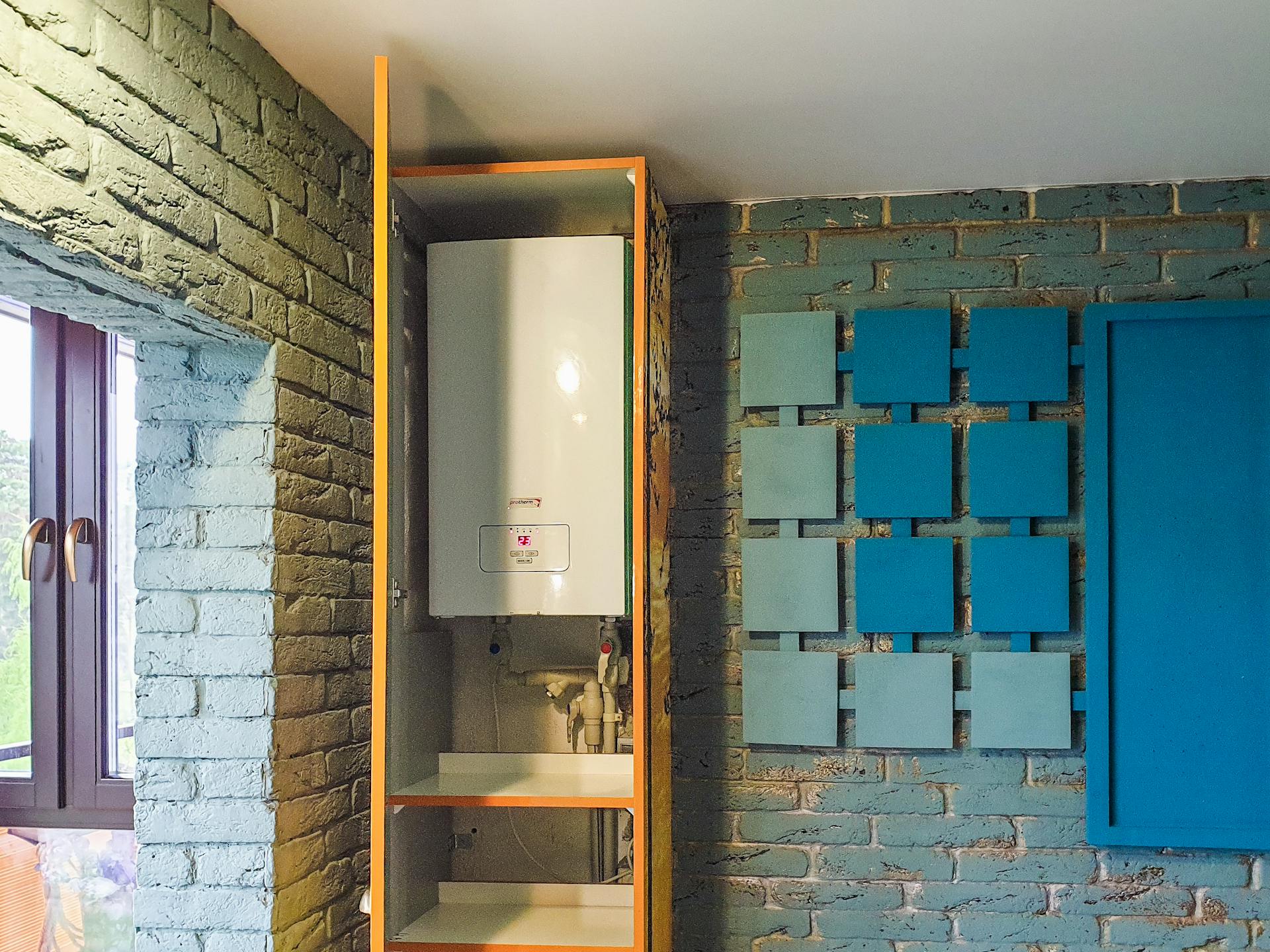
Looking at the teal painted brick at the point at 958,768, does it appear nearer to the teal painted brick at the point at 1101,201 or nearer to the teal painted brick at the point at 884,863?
the teal painted brick at the point at 884,863

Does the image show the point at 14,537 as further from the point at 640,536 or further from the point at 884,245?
the point at 884,245

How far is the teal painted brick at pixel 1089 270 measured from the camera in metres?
2.86

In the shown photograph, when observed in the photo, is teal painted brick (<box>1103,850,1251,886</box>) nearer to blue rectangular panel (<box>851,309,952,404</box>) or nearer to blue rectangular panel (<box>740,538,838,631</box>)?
blue rectangular panel (<box>740,538,838,631</box>)

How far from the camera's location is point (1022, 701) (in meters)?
2.80

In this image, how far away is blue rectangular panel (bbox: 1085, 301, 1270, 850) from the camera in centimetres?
273

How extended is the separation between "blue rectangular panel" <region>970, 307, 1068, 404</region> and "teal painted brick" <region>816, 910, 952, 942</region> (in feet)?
4.06

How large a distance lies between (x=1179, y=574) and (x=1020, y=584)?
36 centimetres

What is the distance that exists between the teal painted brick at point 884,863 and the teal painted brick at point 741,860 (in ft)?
0.19

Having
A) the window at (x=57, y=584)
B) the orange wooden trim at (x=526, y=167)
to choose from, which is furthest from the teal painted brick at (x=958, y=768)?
the window at (x=57, y=584)

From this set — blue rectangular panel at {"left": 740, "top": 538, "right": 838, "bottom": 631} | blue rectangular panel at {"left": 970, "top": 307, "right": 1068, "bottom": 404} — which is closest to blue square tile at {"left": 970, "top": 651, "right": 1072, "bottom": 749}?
blue rectangular panel at {"left": 740, "top": 538, "right": 838, "bottom": 631}

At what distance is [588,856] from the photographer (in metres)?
2.82

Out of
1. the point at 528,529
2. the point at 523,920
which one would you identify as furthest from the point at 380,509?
the point at 523,920

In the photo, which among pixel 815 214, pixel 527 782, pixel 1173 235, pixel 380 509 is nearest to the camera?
pixel 380 509

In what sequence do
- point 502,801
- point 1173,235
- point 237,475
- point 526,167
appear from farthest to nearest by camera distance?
point 1173,235
point 526,167
point 502,801
point 237,475
